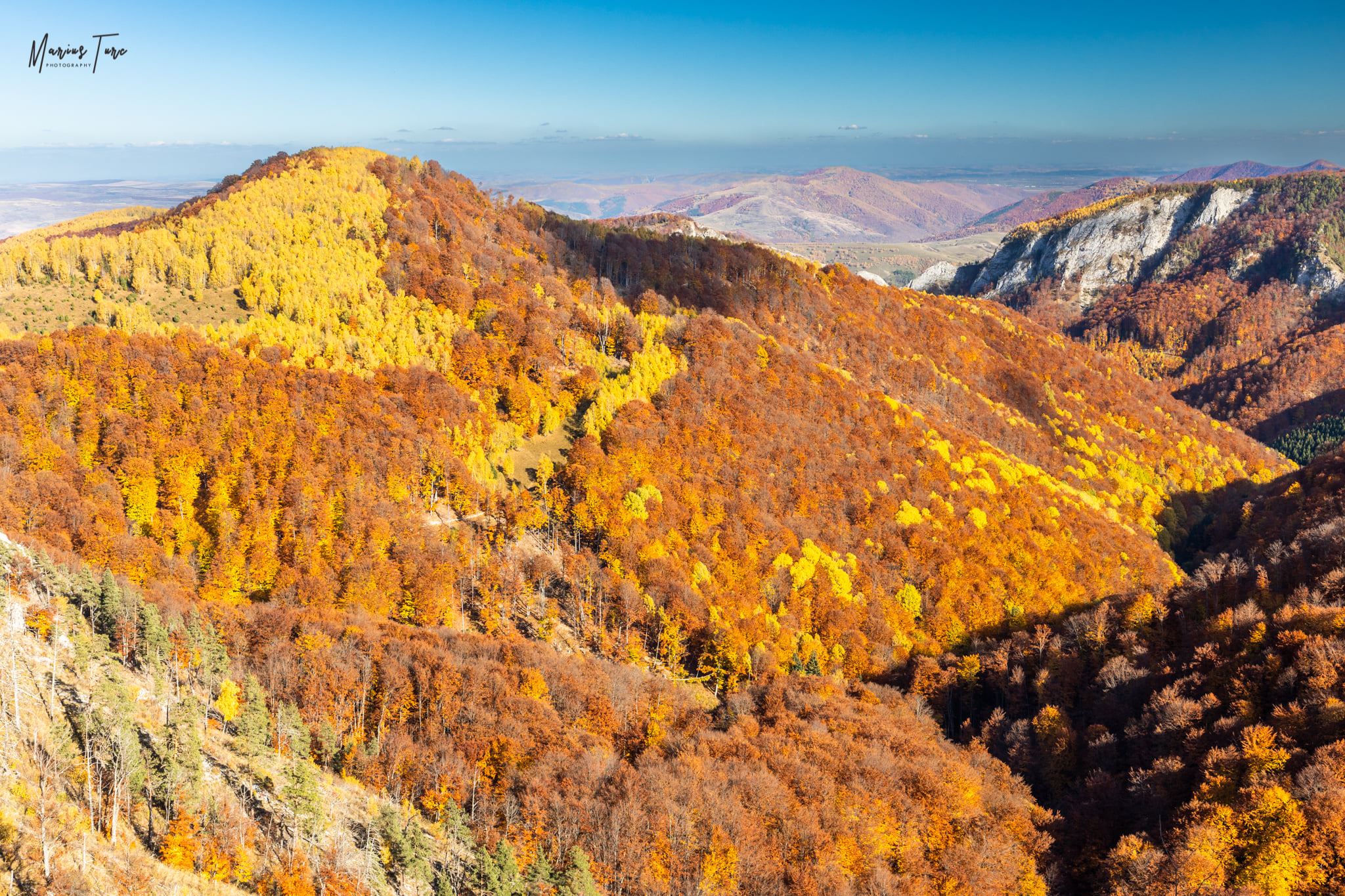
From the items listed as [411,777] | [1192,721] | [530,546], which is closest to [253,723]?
[411,777]

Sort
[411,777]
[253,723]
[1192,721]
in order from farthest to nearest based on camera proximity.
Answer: [1192,721]
[411,777]
[253,723]

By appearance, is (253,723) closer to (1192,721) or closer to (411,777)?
(411,777)

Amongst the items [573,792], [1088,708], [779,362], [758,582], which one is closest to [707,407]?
[779,362]

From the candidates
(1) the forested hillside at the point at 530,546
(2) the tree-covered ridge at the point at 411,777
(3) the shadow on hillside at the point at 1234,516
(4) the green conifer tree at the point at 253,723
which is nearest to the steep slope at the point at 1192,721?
(1) the forested hillside at the point at 530,546

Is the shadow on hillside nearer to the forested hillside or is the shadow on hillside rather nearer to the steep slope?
the forested hillside

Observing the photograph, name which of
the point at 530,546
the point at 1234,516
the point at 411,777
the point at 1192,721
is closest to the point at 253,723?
the point at 411,777

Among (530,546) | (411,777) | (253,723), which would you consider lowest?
(411,777)

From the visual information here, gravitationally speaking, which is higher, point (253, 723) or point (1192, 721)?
point (253, 723)

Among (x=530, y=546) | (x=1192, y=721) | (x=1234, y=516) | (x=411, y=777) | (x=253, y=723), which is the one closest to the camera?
(x=253, y=723)

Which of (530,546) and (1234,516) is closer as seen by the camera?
(530,546)

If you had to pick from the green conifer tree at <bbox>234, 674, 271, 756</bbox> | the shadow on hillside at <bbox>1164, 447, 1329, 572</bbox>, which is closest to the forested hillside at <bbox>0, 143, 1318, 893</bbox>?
the green conifer tree at <bbox>234, 674, 271, 756</bbox>
